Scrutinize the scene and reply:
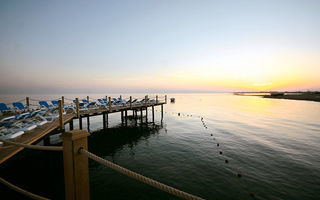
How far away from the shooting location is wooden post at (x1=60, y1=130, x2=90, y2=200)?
1.80 metres

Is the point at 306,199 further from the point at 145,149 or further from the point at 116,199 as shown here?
the point at 145,149

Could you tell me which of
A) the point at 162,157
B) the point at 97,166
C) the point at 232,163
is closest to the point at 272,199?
the point at 232,163

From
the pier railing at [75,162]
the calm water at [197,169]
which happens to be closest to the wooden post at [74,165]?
the pier railing at [75,162]

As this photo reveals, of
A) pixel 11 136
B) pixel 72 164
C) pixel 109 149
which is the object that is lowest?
pixel 109 149

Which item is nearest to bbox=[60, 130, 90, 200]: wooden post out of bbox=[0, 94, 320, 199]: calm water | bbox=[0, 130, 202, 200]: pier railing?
bbox=[0, 130, 202, 200]: pier railing

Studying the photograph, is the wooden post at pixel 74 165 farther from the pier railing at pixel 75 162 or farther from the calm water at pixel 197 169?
the calm water at pixel 197 169

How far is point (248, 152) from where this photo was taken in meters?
9.49

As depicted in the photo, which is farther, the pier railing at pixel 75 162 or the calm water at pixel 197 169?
the calm water at pixel 197 169

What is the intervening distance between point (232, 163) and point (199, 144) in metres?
3.27

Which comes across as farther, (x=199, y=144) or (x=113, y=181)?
(x=199, y=144)

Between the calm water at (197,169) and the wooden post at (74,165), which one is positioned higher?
the wooden post at (74,165)

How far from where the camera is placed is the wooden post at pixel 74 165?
5.90 feet

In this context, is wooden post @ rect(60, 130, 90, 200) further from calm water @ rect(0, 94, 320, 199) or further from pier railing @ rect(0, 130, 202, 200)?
calm water @ rect(0, 94, 320, 199)

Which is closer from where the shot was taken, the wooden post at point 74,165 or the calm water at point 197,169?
the wooden post at point 74,165
